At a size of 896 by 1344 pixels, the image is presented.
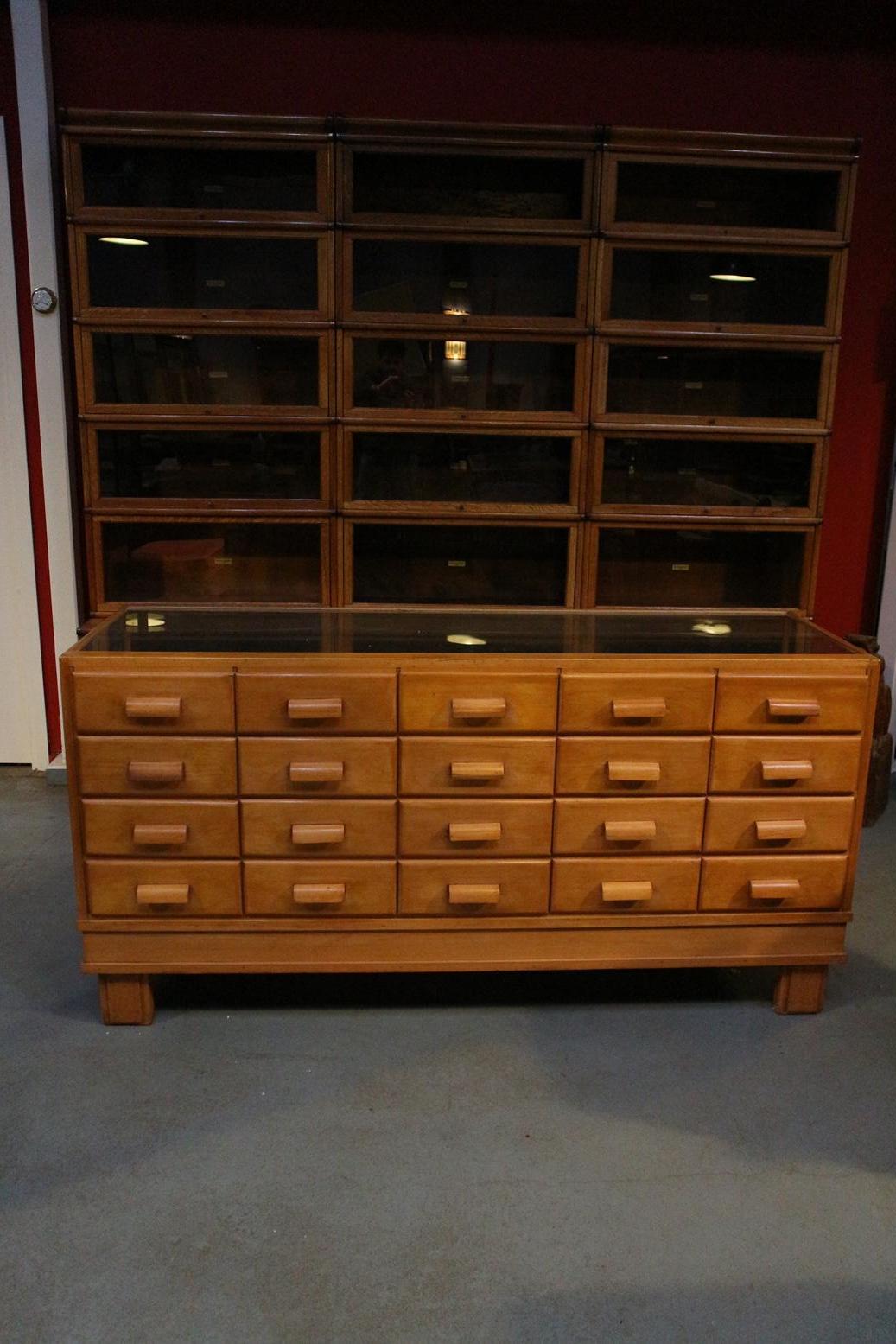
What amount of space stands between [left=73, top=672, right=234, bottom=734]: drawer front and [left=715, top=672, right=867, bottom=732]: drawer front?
1.09 metres

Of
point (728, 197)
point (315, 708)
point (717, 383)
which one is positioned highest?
point (728, 197)

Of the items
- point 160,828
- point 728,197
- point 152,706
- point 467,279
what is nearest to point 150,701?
point 152,706

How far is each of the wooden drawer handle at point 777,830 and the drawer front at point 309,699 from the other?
878 mm

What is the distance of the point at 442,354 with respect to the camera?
11.7 ft

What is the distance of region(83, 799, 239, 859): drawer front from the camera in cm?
235

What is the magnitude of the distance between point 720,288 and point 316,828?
2.35 m

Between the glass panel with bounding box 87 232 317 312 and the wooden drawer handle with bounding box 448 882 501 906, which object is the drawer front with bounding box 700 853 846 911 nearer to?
the wooden drawer handle with bounding box 448 882 501 906

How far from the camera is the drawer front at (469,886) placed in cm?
242

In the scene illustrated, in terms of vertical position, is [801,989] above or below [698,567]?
below

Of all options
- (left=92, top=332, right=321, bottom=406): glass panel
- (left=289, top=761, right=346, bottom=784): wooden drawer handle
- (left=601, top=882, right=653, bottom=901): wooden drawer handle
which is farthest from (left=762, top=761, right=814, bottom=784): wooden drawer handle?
(left=92, top=332, right=321, bottom=406): glass panel

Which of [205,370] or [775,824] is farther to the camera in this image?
[205,370]

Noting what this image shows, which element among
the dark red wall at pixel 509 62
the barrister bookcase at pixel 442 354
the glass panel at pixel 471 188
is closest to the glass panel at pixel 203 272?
the barrister bookcase at pixel 442 354

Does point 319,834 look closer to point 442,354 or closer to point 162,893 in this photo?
point 162,893

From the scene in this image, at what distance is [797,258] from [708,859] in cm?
217
